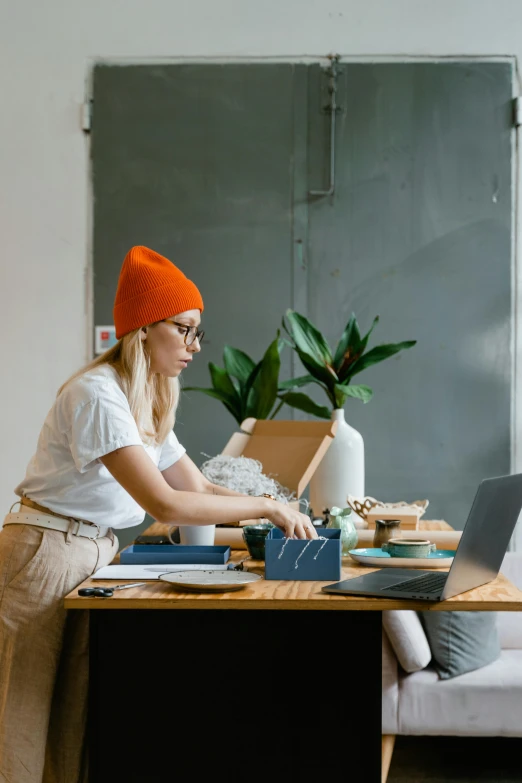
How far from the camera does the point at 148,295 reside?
1.89 metres

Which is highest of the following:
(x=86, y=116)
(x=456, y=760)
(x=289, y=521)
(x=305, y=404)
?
(x=86, y=116)

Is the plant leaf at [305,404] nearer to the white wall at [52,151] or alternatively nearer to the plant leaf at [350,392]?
the plant leaf at [350,392]

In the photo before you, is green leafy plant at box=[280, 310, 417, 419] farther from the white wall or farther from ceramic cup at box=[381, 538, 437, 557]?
the white wall

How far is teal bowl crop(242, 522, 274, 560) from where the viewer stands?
187 cm

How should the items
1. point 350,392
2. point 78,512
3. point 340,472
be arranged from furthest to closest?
point 350,392 < point 340,472 < point 78,512

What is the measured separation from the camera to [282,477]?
246cm

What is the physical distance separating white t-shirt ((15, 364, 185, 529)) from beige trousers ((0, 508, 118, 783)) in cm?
8

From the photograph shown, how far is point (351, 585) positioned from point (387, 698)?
41.1 inches

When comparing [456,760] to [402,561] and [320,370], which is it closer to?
[402,561]

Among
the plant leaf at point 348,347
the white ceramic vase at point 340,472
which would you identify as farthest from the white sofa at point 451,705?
the plant leaf at point 348,347

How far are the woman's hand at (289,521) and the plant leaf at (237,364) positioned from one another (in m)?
1.48

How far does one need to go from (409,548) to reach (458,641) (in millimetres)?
799

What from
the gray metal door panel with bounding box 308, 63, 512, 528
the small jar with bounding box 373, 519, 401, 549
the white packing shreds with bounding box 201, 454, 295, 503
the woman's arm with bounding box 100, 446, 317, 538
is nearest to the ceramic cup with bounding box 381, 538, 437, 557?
the small jar with bounding box 373, 519, 401, 549

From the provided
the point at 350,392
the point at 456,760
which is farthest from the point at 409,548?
the point at 456,760
